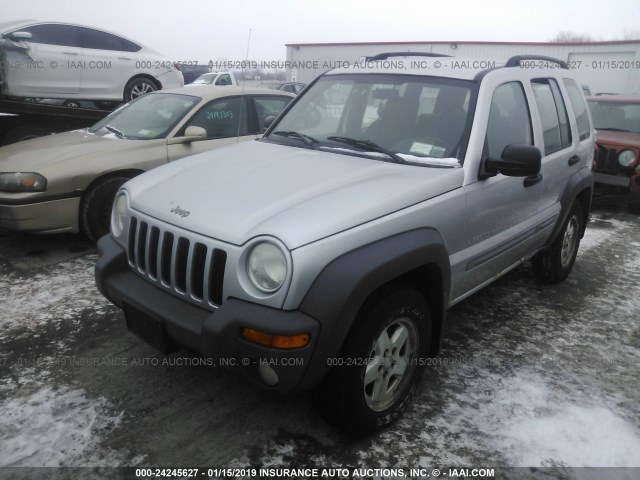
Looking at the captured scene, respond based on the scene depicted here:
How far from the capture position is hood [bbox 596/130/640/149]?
7346mm

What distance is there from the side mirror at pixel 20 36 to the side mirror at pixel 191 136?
4.13m

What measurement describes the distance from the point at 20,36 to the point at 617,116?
9519mm

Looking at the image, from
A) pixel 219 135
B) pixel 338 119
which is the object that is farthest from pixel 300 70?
pixel 338 119

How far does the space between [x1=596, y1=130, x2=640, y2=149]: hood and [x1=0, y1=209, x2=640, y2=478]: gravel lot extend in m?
4.16

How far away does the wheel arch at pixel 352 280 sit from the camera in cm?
204

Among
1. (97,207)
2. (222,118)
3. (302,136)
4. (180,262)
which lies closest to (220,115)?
(222,118)

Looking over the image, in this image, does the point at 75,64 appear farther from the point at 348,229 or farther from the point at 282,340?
the point at 282,340

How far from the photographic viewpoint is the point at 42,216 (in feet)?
15.1

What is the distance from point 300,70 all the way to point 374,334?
3191 centimetres

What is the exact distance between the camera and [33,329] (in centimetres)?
353

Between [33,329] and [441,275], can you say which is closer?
[441,275]

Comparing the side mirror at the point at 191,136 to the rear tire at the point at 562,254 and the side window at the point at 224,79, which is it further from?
the side window at the point at 224,79

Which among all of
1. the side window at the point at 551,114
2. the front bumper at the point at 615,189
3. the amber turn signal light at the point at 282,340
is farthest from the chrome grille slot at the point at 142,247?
the front bumper at the point at 615,189

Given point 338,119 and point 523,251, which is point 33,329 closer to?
point 338,119
